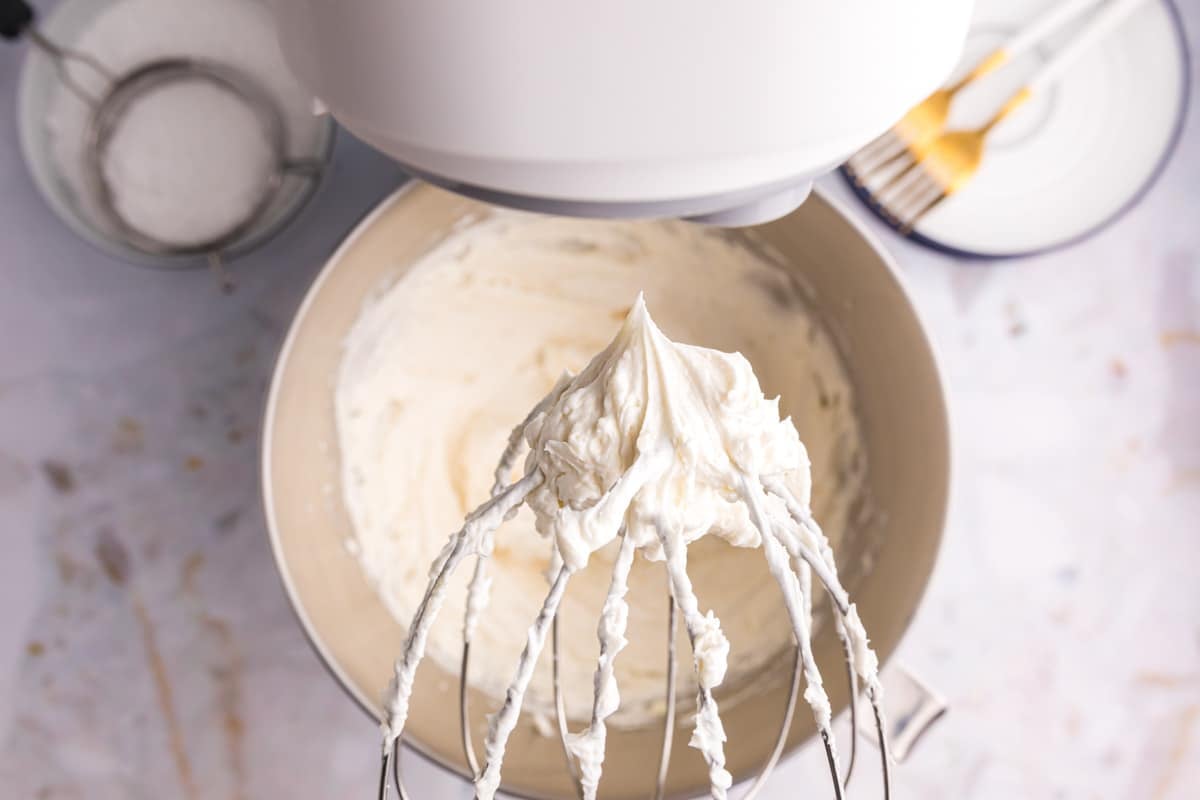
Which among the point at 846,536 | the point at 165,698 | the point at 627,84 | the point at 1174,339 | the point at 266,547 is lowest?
the point at 165,698

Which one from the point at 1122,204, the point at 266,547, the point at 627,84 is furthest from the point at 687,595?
the point at 1122,204

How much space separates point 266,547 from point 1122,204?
2.45 ft

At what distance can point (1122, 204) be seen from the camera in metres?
0.70

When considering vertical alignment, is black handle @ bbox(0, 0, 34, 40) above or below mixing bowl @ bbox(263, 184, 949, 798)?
above

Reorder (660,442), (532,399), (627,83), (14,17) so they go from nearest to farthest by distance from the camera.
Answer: (627,83) → (660,442) → (14,17) → (532,399)

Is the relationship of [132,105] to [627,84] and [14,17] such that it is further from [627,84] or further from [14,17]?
[627,84]

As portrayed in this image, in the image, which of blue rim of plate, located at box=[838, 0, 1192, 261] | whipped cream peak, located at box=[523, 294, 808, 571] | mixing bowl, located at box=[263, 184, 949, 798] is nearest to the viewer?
whipped cream peak, located at box=[523, 294, 808, 571]

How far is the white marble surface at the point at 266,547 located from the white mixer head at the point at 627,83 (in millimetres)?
391

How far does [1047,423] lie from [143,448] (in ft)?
2.47

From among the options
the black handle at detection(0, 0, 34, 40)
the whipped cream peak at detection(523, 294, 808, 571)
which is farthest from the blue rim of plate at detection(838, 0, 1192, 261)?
the black handle at detection(0, 0, 34, 40)

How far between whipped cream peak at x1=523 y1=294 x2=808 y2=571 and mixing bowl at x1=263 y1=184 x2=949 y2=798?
0.22 metres

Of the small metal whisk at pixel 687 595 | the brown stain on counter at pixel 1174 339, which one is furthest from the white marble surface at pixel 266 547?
the small metal whisk at pixel 687 595

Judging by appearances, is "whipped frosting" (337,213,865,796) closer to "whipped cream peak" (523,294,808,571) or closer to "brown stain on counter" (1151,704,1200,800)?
"whipped cream peak" (523,294,808,571)

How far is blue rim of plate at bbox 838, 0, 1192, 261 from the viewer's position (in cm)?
68
